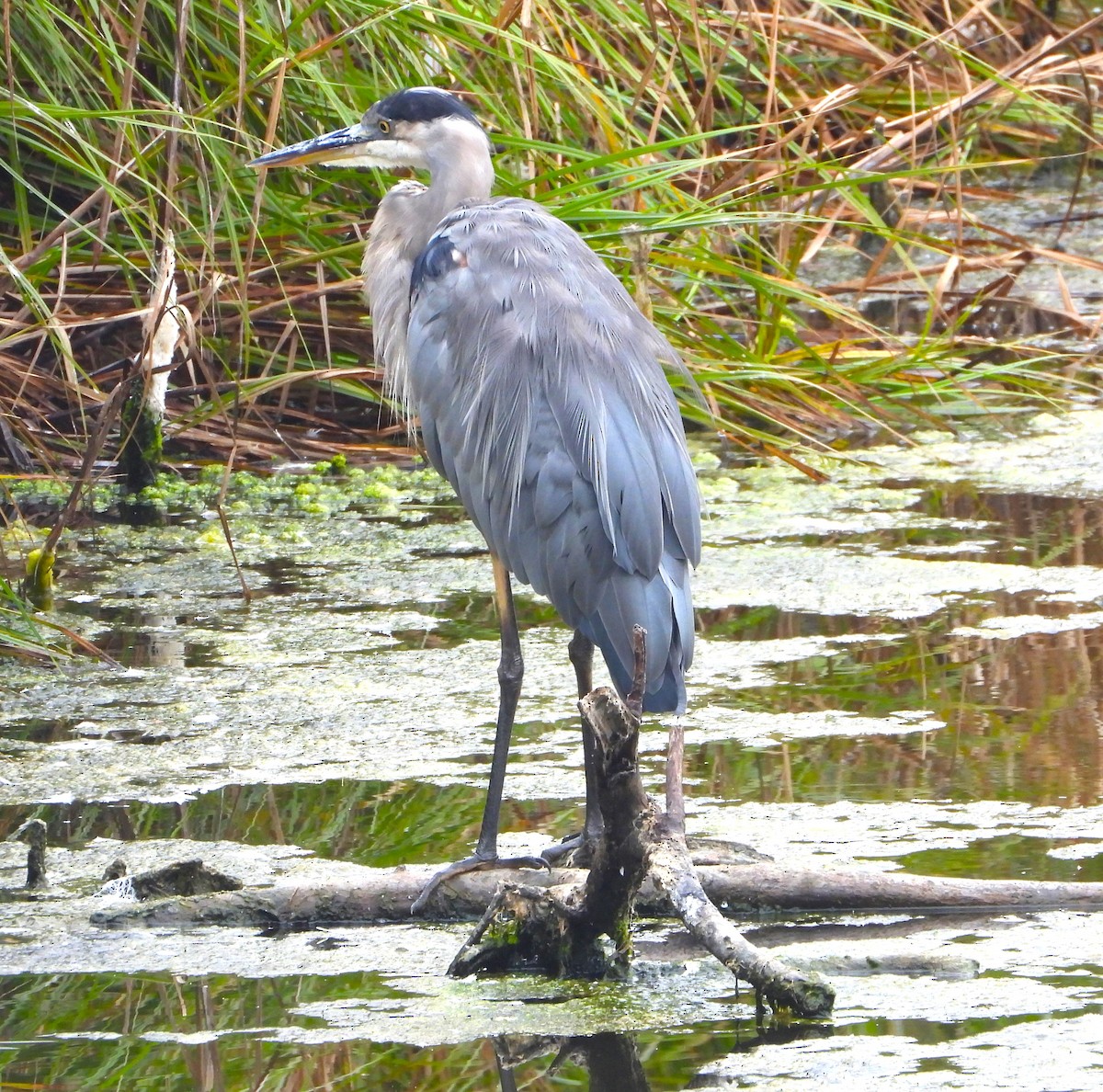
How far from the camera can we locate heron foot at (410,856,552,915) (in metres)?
2.86

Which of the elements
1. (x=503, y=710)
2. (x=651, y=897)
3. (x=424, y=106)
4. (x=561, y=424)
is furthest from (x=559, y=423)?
(x=424, y=106)

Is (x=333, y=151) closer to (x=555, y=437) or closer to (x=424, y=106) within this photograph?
(x=424, y=106)

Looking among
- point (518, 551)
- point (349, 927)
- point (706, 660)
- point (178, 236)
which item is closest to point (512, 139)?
point (178, 236)

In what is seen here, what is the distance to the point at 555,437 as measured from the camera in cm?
322

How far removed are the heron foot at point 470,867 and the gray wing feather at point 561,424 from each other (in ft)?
1.09

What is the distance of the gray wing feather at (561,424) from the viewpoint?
304 centimetres

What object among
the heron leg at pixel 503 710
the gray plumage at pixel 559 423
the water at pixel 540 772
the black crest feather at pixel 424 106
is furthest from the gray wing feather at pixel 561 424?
the water at pixel 540 772

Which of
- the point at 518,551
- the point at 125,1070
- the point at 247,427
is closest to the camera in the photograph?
the point at 125,1070

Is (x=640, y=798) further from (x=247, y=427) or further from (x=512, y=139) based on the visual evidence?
(x=247, y=427)

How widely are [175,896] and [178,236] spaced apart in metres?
3.08

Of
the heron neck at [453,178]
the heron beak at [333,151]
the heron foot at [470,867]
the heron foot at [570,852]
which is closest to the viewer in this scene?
the heron foot at [470,867]

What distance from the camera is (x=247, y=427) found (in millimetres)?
6047

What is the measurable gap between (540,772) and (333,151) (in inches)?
57.8

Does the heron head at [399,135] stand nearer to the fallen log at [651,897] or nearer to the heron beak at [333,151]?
the heron beak at [333,151]
